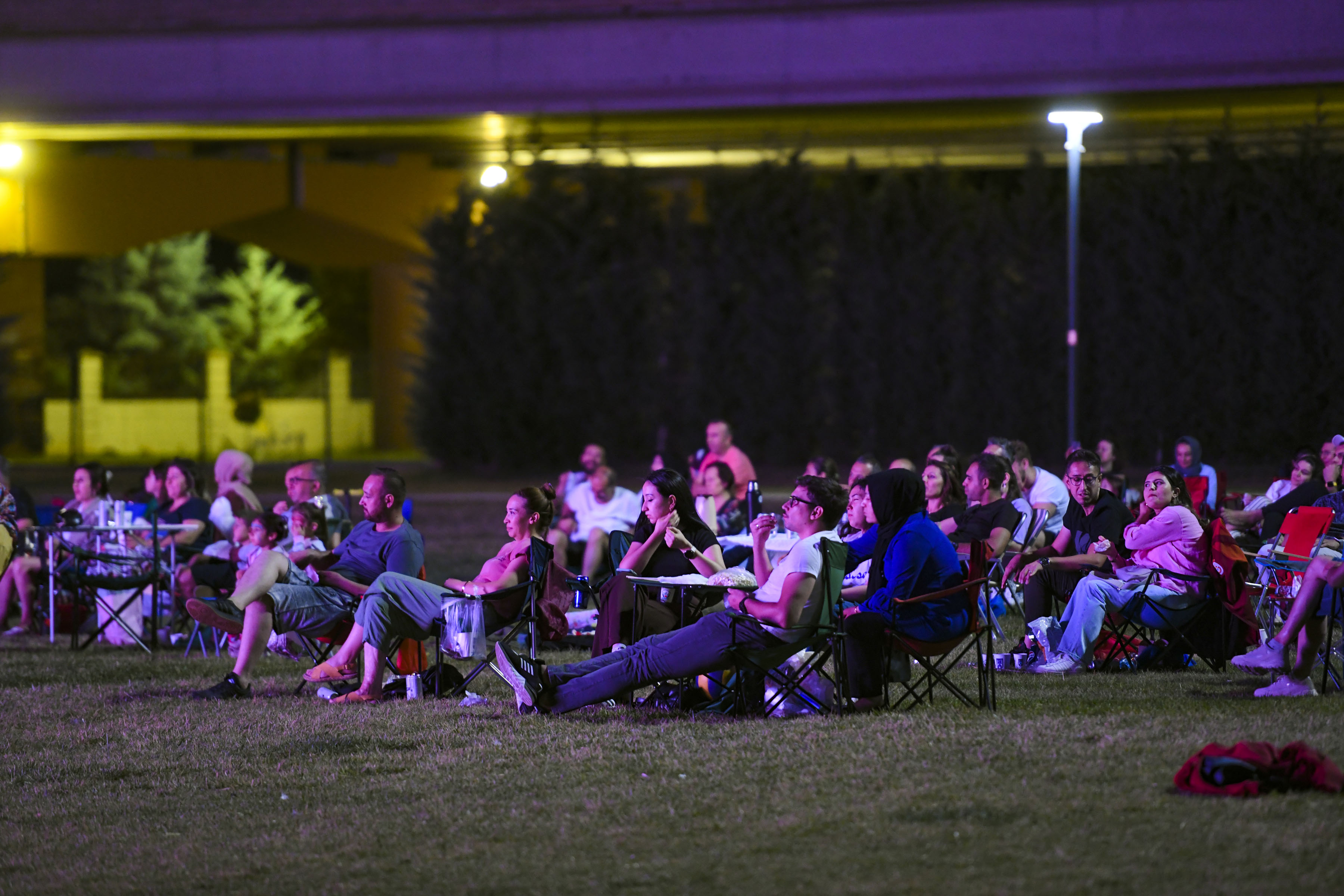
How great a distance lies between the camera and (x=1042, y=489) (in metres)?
9.51

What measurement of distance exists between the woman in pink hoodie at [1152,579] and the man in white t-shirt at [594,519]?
3770mm

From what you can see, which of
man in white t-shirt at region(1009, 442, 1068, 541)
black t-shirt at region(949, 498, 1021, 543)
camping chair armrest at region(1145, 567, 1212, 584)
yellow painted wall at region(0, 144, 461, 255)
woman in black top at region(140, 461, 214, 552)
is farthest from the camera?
yellow painted wall at region(0, 144, 461, 255)

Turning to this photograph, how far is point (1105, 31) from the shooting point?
60.4ft

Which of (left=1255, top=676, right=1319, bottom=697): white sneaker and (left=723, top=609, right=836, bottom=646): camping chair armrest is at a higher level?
(left=723, top=609, right=836, bottom=646): camping chair armrest

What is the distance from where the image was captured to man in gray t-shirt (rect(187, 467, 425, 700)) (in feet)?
24.9

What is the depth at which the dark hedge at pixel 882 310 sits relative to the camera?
63.5 feet

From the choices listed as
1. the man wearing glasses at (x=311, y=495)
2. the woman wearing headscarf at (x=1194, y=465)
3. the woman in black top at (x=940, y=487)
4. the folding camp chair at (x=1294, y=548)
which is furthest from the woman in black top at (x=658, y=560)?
the woman wearing headscarf at (x=1194, y=465)

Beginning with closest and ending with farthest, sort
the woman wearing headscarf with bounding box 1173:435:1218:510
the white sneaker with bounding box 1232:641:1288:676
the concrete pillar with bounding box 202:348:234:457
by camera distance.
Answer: the white sneaker with bounding box 1232:641:1288:676, the woman wearing headscarf with bounding box 1173:435:1218:510, the concrete pillar with bounding box 202:348:234:457

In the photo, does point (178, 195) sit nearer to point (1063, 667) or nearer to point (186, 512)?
point (186, 512)

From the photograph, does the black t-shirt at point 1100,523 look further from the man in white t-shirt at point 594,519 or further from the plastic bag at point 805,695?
the man in white t-shirt at point 594,519

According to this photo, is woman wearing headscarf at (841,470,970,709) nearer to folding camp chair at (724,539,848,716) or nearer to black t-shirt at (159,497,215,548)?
folding camp chair at (724,539,848,716)

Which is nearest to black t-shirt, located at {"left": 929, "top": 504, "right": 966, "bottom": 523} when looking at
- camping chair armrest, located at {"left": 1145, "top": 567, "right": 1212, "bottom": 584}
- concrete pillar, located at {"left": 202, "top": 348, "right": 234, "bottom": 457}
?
camping chair armrest, located at {"left": 1145, "top": 567, "right": 1212, "bottom": 584}

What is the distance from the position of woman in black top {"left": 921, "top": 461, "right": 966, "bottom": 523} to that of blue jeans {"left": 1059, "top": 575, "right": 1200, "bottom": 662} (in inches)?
48.5

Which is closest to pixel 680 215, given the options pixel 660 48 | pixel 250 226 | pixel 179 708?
pixel 660 48
